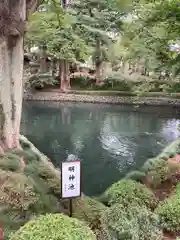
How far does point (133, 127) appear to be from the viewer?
13812 mm

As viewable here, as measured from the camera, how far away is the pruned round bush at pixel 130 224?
3.32m

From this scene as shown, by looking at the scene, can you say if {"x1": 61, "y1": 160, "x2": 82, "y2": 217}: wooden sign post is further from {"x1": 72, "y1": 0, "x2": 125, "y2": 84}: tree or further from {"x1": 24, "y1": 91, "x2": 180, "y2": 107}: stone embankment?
{"x1": 72, "y1": 0, "x2": 125, "y2": 84}: tree

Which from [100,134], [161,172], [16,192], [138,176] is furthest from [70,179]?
[100,134]

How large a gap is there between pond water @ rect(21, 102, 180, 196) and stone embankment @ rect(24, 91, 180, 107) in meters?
0.46

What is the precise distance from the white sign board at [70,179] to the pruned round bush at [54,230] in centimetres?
79

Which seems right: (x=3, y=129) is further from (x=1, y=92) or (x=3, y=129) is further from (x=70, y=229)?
(x=70, y=229)

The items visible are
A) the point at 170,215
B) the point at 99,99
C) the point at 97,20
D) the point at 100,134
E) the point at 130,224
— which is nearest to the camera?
the point at 130,224

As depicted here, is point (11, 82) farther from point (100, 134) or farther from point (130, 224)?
point (100, 134)

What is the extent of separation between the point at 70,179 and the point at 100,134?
896 cm

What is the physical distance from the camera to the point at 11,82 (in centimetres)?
622

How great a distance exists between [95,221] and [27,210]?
850mm

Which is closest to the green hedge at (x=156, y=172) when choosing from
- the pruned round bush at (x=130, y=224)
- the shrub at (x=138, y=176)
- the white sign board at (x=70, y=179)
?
the shrub at (x=138, y=176)

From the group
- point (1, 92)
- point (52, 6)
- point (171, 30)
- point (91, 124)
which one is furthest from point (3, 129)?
point (91, 124)

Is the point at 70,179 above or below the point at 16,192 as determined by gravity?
above
